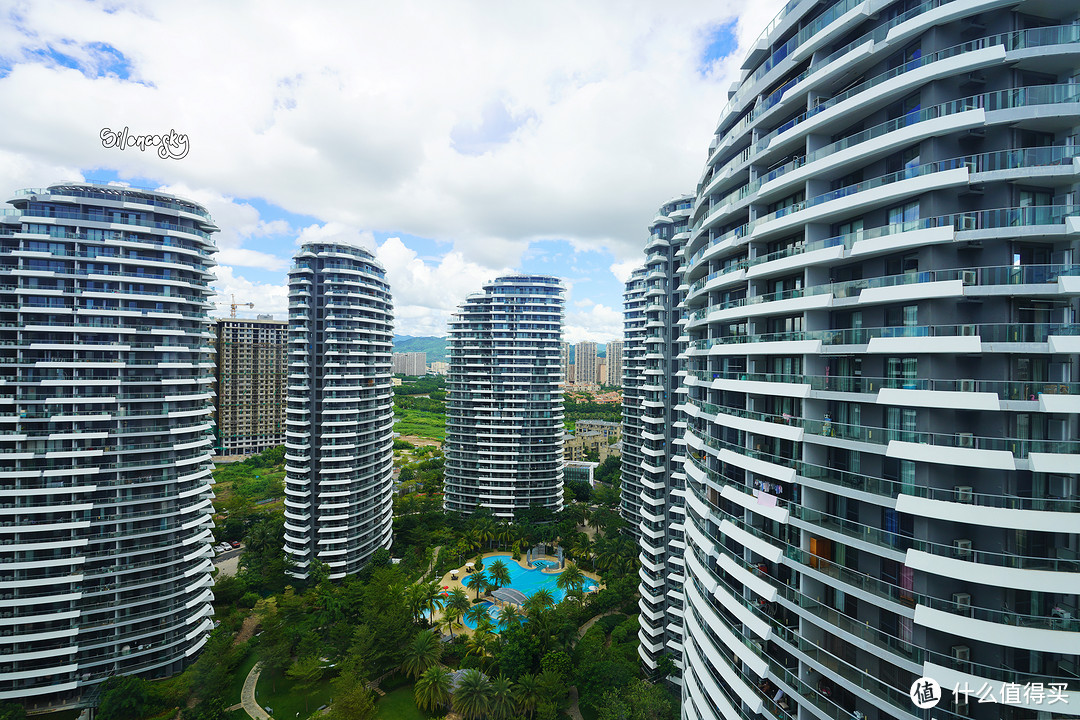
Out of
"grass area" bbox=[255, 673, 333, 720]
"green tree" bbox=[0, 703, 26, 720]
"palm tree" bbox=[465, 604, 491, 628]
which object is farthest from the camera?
"palm tree" bbox=[465, 604, 491, 628]

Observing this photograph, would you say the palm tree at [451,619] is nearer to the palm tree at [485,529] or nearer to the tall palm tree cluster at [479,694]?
the tall palm tree cluster at [479,694]

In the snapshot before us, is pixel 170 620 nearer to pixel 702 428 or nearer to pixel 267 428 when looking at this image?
pixel 702 428

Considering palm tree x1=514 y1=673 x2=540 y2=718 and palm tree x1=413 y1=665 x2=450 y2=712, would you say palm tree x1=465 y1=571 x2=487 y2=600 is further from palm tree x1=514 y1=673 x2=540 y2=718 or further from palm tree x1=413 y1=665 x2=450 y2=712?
palm tree x1=514 y1=673 x2=540 y2=718

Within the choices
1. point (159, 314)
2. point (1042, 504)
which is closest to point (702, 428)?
point (1042, 504)

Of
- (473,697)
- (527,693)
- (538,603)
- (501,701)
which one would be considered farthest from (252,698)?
(538,603)

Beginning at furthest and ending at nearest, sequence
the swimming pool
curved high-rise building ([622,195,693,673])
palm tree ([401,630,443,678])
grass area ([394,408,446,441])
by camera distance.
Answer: grass area ([394,408,446,441]) → the swimming pool → curved high-rise building ([622,195,693,673]) → palm tree ([401,630,443,678])

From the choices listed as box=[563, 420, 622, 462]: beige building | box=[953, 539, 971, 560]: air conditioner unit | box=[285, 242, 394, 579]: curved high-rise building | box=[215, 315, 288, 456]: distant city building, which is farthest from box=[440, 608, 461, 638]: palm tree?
box=[215, 315, 288, 456]: distant city building
